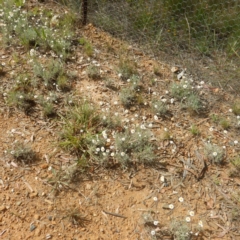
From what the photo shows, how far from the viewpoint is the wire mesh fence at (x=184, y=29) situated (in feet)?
14.9

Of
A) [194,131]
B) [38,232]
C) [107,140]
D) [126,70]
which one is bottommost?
[38,232]

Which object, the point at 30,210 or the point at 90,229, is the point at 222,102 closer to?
the point at 90,229

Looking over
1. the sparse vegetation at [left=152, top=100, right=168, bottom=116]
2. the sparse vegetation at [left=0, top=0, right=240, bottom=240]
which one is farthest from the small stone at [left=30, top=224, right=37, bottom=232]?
the sparse vegetation at [left=152, top=100, right=168, bottom=116]

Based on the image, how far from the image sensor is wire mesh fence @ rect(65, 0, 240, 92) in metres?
4.53

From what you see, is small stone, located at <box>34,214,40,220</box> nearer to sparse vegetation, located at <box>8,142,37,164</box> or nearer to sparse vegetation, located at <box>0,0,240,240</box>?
sparse vegetation, located at <box>0,0,240,240</box>

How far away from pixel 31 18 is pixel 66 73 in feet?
4.41

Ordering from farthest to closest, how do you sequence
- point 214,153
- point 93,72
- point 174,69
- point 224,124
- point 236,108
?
point 174,69
point 93,72
point 236,108
point 224,124
point 214,153

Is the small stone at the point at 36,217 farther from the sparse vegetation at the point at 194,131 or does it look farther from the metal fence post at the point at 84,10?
the metal fence post at the point at 84,10

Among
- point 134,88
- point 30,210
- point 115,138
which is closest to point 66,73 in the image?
point 134,88

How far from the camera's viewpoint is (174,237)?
296 cm

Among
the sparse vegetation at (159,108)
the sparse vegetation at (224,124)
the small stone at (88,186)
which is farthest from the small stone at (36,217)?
the sparse vegetation at (224,124)

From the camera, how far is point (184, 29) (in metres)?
4.72

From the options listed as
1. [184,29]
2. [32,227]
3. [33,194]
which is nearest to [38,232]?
[32,227]

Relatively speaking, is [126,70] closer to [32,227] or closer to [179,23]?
[179,23]
